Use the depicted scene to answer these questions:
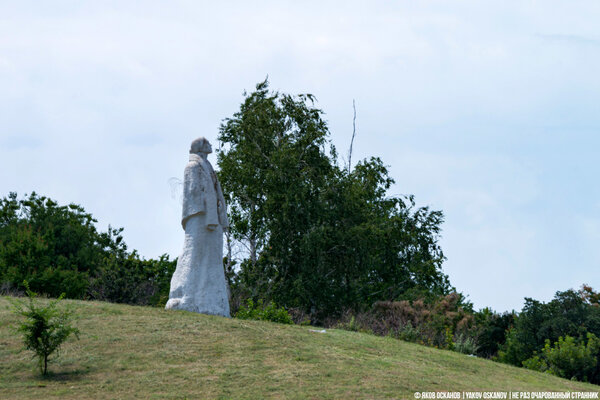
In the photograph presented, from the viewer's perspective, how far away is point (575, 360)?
19.1 m

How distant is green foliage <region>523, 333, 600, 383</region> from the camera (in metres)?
19.1

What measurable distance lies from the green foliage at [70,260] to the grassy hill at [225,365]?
901 centimetres

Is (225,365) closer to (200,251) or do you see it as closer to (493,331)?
(200,251)

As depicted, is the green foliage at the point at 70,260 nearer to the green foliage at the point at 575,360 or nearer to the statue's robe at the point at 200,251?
the statue's robe at the point at 200,251

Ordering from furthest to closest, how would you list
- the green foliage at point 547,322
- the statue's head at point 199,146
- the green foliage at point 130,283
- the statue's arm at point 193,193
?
the green foliage at point 130,283
the green foliage at point 547,322
the statue's head at point 199,146
the statue's arm at point 193,193

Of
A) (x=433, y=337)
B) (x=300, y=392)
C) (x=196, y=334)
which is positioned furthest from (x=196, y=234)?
(x=433, y=337)

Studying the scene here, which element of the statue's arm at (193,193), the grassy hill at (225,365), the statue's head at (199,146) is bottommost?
the grassy hill at (225,365)

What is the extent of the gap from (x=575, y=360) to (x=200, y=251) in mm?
8826

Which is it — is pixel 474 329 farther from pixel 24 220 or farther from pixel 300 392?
pixel 24 220

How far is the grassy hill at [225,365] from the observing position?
12.7m

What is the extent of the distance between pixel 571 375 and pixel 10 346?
40.4 feet

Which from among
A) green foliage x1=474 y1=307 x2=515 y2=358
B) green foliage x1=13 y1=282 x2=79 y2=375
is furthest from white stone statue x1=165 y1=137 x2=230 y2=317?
green foliage x1=474 y1=307 x2=515 y2=358

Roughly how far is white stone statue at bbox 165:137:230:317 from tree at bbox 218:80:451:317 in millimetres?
10510

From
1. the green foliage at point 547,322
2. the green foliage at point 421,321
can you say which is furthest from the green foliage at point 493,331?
the green foliage at point 547,322
